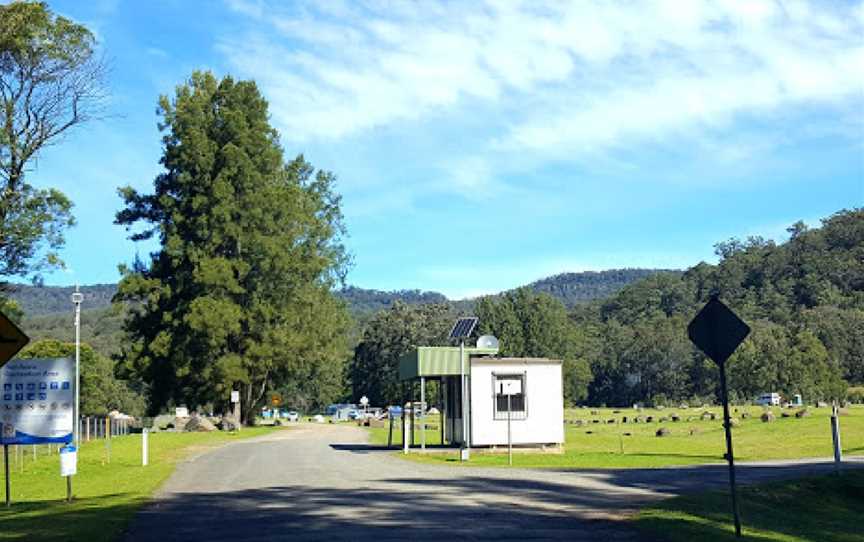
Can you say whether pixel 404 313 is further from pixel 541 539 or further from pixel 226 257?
pixel 541 539

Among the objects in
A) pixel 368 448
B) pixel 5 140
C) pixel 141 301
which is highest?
pixel 5 140

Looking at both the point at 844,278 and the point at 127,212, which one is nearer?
the point at 127,212

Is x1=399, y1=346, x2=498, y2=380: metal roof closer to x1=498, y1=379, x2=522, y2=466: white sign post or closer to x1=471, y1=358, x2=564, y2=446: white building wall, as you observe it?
x1=471, y1=358, x2=564, y2=446: white building wall

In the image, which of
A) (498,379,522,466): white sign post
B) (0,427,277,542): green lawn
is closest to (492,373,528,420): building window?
(498,379,522,466): white sign post

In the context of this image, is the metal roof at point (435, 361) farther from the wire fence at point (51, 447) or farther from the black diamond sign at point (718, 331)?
the black diamond sign at point (718, 331)

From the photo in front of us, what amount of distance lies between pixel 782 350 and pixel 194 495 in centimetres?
8770

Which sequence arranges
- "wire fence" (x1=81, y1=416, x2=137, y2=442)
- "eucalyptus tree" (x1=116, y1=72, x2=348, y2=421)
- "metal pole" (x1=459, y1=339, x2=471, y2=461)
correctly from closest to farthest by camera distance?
"metal pole" (x1=459, y1=339, x2=471, y2=461), "wire fence" (x1=81, y1=416, x2=137, y2=442), "eucalyptus tree" (x1=116, y1=72, x2=348, y2=421)

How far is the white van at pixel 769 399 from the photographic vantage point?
91838 millimetres

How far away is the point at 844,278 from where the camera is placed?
147 metres

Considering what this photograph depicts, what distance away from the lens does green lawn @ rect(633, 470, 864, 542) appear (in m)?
13.2

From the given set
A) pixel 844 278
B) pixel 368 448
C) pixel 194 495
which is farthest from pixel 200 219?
pixel 844 278

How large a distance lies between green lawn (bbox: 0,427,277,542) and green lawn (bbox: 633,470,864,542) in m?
8.06

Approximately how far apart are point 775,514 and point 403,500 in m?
6.54

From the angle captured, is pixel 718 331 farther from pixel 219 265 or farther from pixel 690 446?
pixel 219 265
